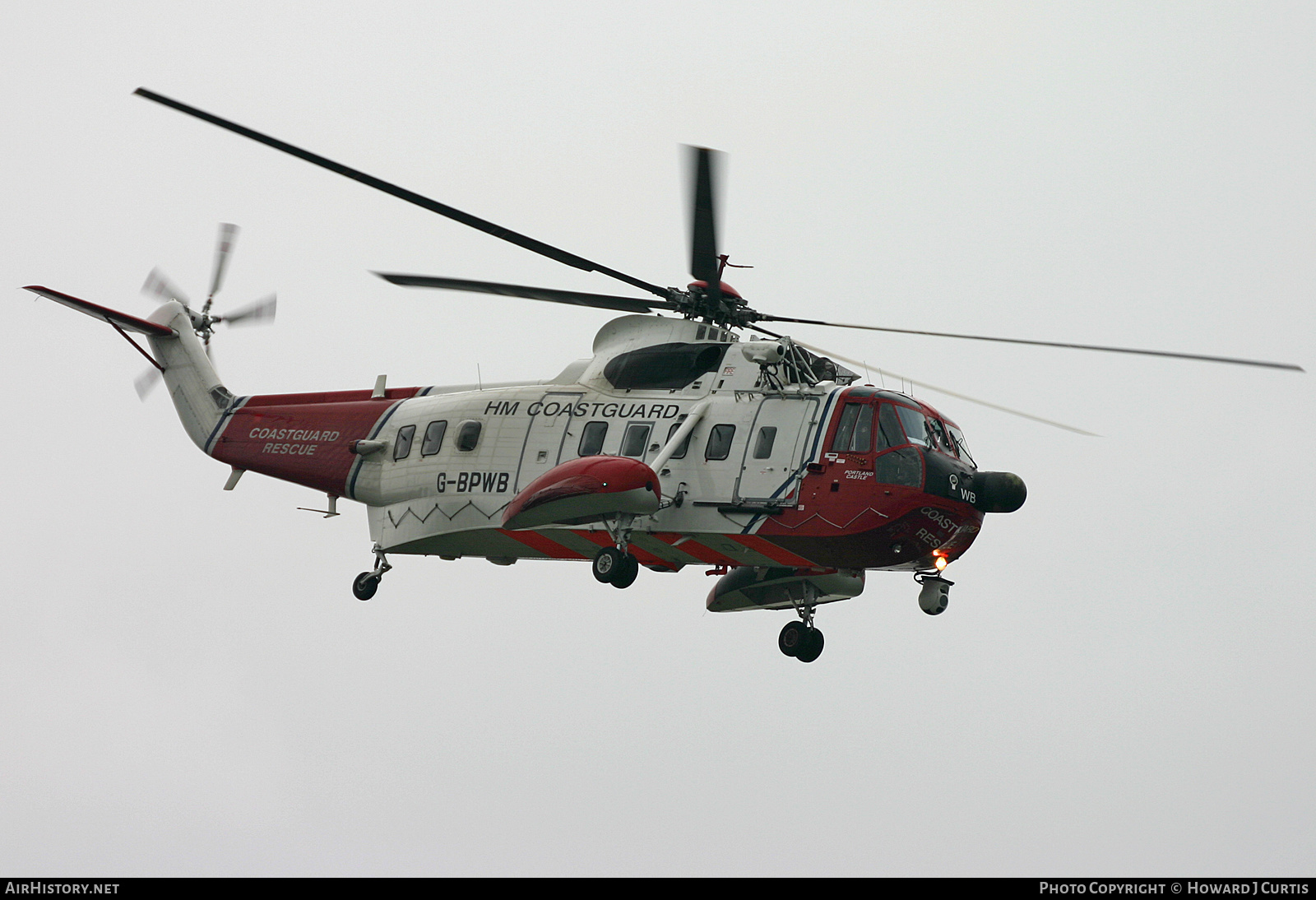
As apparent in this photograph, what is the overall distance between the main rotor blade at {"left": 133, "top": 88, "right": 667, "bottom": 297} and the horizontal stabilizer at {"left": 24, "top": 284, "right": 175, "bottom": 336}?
10.1m

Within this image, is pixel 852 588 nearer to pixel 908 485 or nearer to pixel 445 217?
pixel 908 485

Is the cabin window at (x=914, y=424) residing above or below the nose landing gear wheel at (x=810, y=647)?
above

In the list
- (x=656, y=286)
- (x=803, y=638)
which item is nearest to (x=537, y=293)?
(x=656, y=286)

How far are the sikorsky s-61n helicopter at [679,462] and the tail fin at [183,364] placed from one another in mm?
2085

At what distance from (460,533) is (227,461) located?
5.82 m

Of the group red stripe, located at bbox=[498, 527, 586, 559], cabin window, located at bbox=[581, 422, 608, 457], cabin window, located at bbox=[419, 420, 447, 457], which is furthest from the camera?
cabin window, located at bbox=[419, 420, 447, 457]

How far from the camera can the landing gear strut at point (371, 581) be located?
2530 cm

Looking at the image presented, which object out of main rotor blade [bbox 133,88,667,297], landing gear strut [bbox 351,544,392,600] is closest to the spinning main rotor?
main rotor blade [bbox 133,88,667,297]

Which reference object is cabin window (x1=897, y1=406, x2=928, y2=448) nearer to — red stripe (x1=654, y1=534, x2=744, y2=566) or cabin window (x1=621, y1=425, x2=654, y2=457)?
red stripe (x1=654, y1=534, x2=744, y2=566)

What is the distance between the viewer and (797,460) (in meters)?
21.5

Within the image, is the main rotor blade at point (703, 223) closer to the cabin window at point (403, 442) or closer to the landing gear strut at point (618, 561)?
the landing gear strut at point (618, 561)

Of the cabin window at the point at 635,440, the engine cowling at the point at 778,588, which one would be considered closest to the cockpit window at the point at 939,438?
the engine cowling at the point at 778,588

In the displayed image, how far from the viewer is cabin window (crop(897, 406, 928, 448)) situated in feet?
70.3
